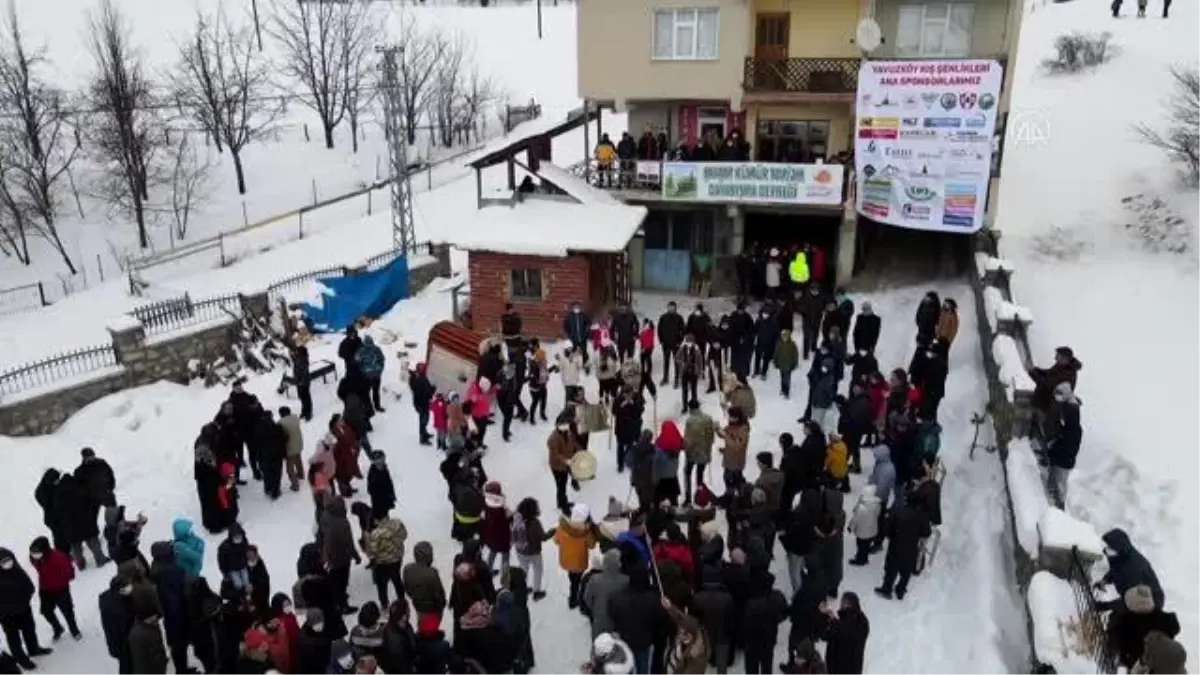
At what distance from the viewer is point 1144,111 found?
31156mm

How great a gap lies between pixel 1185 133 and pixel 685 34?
1399 cm

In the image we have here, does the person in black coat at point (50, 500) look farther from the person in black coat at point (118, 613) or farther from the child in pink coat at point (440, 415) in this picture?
the child in pink coat at point (440, 415)

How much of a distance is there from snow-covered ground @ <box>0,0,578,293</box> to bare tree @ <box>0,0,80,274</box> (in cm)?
84

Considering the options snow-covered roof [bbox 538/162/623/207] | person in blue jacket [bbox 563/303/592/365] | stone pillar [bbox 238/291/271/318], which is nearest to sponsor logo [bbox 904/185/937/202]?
snow-covered roof [bbox 538/162/623/207]

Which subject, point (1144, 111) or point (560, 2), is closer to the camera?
point (1144, 111)

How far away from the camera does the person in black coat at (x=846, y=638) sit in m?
8.35

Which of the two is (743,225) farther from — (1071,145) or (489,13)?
(489,13)

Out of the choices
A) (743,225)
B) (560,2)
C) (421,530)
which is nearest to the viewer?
(421,530)

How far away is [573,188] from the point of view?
1989 cm

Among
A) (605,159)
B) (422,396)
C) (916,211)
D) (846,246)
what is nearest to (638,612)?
(422,396)

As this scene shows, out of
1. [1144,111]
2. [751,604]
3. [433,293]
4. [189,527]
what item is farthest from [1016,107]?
[189,527]

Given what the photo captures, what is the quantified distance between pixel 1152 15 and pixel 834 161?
1075 inches

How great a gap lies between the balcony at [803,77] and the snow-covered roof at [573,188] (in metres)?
4.31

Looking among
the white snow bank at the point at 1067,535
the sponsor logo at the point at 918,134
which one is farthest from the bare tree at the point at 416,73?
the white snow bank at the point at 1067,535
